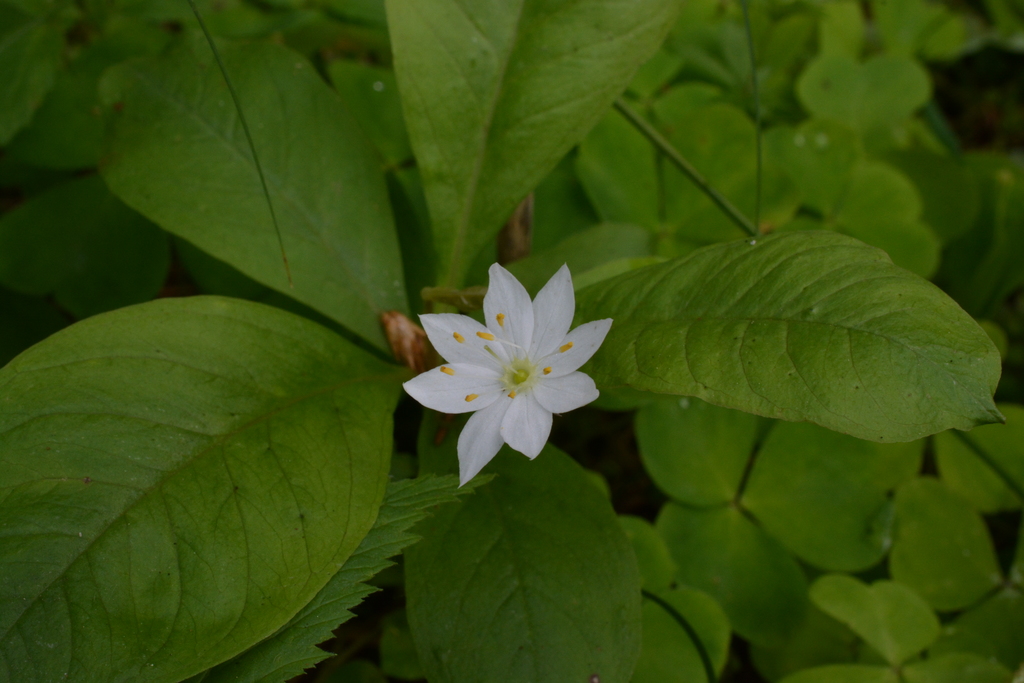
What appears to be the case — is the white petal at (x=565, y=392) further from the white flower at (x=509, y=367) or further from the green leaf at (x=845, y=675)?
the green leaf at (x=845, y=675)

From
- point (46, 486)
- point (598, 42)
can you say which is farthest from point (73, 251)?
point (598, 42)

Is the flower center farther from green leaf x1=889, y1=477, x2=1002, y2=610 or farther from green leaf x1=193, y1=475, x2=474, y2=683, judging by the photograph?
green leaf x1=889, y1=477, x2=1002, y2=610

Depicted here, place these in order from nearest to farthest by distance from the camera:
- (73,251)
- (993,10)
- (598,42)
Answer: (598,42), (73,251), (993,10)

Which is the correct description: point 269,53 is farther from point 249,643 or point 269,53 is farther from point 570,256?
point 249,643

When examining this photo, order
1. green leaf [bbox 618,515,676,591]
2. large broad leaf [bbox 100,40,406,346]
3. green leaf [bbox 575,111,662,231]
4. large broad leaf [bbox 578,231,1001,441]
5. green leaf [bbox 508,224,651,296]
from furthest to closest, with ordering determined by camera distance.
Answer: green leaf [bbox 575,111,662,231], green leaf [bbox 618,515,676,591], green leaf [bbox 508,224,651,296], large broad leaf [bbox 100,40,406,346], large broad leaf [bbox 578,231,1001,441]

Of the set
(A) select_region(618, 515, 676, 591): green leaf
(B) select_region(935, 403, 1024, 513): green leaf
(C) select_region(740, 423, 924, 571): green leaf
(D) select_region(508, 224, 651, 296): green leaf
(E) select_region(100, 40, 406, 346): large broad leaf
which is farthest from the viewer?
(B) select_region(935, 403, 1024, 513): green leaf

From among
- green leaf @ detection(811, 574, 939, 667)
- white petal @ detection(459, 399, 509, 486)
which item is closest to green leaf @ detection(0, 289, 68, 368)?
white petal @ detection(459, 399, 509, 486)
